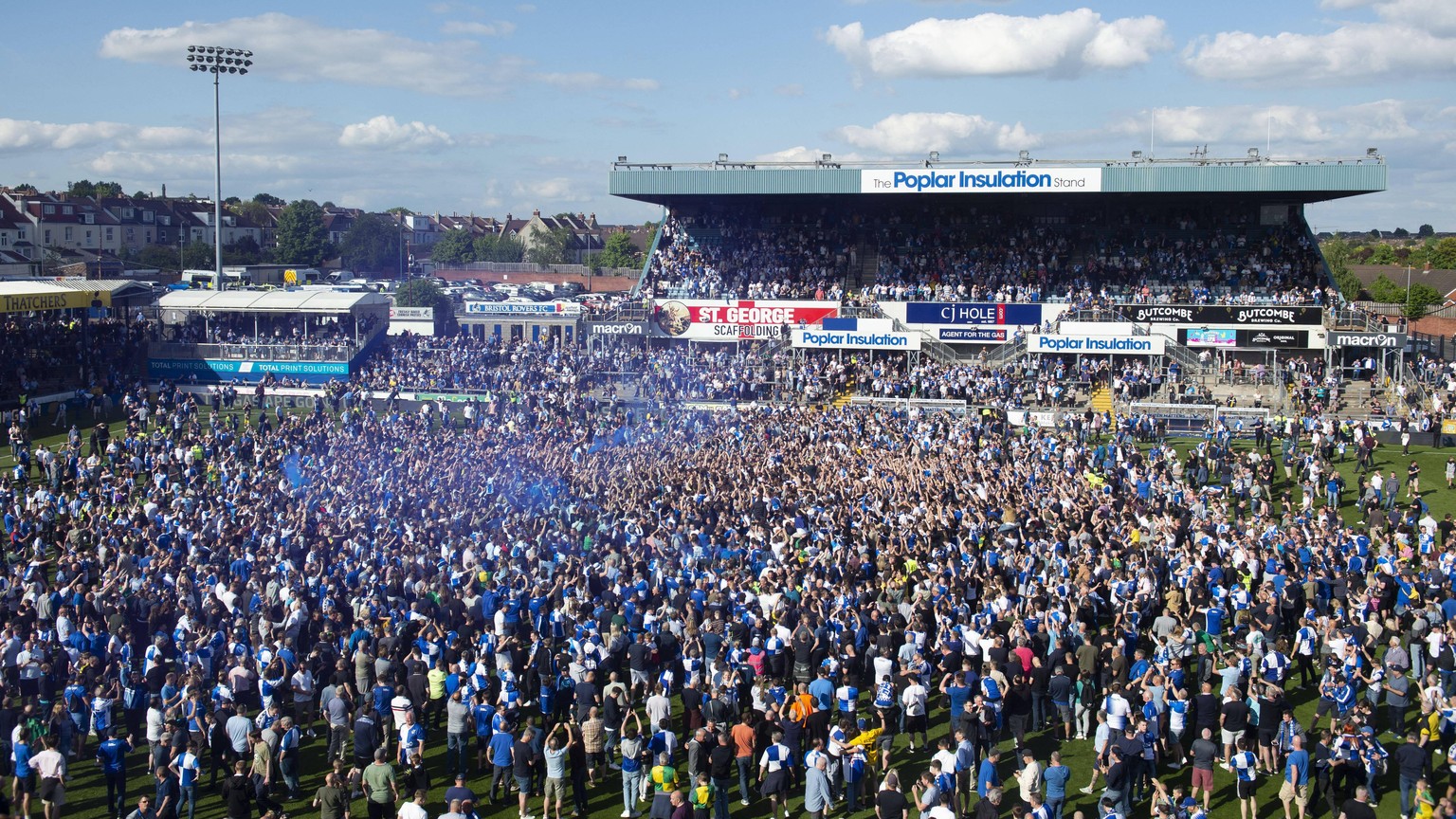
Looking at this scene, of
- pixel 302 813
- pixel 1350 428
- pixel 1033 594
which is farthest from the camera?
pixel 1350 428

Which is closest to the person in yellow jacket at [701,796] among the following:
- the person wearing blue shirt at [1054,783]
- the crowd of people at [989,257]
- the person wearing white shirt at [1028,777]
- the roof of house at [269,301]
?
the person wearing white shirt at [1028,777]

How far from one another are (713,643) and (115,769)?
5618 mm

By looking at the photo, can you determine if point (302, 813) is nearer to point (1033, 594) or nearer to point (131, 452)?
point (1033, 594)

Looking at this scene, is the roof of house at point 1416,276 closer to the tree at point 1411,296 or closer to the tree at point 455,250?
the tree at point 1411,296

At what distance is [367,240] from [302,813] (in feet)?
295

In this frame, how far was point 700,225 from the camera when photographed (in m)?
45.9

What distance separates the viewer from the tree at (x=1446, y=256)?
86625 millimetres

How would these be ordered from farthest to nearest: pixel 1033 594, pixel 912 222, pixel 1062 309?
pixel 912 222
pixel 1062 309
pixel 1033 594

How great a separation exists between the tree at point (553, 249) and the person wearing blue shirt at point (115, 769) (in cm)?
8753

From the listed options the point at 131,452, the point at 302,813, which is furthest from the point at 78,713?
the point at 131,452

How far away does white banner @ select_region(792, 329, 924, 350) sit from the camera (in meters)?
37.6

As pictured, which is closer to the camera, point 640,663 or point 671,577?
point 640,663

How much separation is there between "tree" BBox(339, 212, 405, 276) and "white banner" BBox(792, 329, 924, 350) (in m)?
63.0

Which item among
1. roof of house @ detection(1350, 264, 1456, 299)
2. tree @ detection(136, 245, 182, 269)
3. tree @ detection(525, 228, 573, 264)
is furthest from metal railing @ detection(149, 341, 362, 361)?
roof of house @ detection(1350, 264, 1456, 299)
